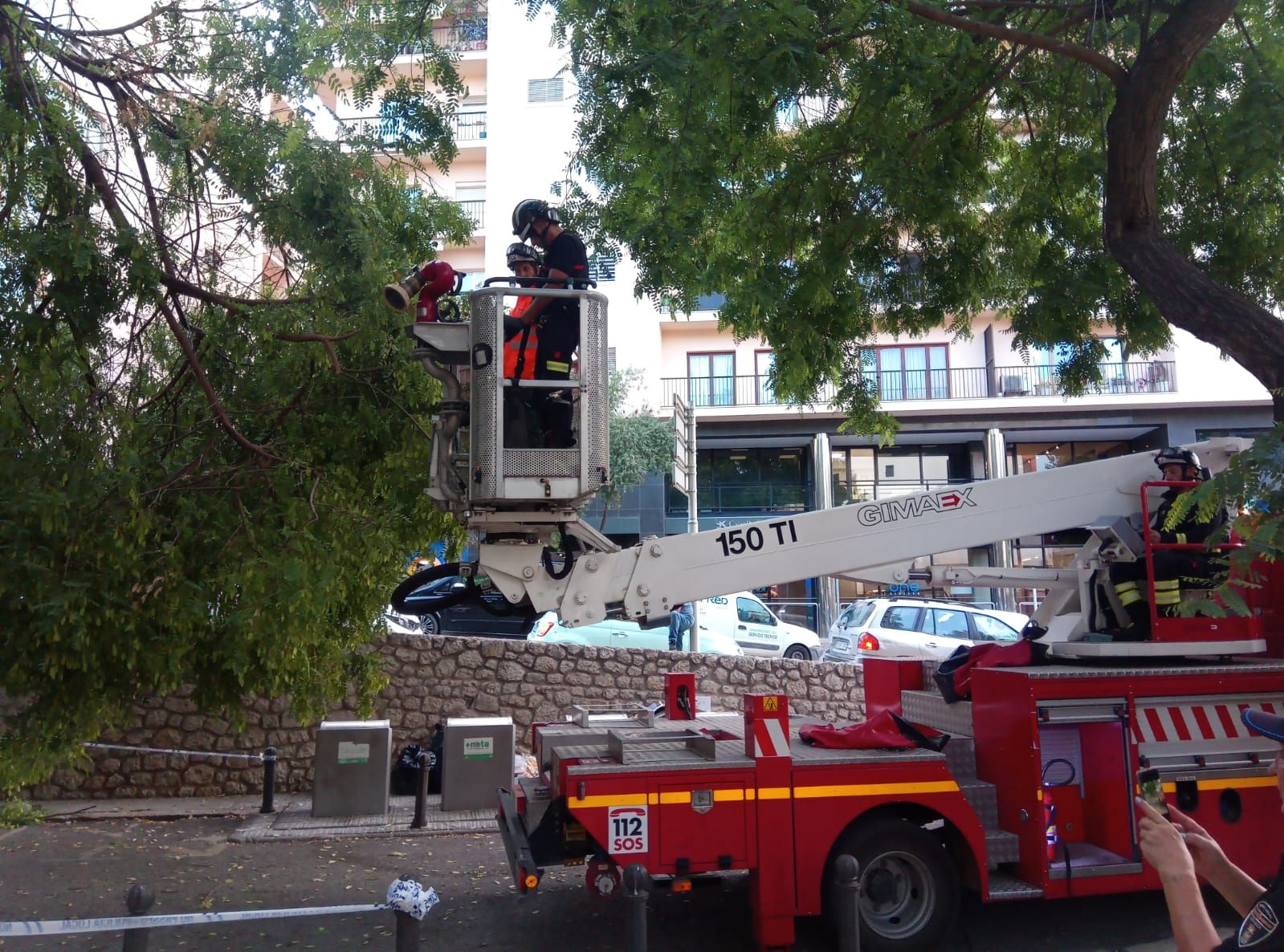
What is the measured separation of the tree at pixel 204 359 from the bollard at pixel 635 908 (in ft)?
6.99

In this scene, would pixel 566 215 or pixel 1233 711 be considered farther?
pixel 566 215

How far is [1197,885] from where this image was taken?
2.31m

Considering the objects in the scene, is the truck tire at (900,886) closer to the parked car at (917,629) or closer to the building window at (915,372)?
the parked car at (917,629)

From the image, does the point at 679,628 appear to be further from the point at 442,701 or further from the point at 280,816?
the point at 280,816

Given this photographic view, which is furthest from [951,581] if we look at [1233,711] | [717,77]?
[717,77]

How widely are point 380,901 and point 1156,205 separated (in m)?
7.70

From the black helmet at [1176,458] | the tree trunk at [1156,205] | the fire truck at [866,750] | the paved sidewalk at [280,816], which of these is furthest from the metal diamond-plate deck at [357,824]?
the tree trunk at [1156,205]

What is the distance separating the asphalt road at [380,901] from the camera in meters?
6.54

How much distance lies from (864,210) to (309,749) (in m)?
8.45

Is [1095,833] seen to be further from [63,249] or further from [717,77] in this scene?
[63,249]

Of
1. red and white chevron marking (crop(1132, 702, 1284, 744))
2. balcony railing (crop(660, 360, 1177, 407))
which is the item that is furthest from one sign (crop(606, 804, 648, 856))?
balcony railing (crop(660, 360, 1177, 407))

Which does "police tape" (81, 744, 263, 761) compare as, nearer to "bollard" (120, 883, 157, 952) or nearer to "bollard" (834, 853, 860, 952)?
"bollard" (120, 883, 157, 952)

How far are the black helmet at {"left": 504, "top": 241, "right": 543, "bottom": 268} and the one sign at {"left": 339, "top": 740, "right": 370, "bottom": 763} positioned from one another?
651 cm

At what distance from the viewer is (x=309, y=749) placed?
445 inches
